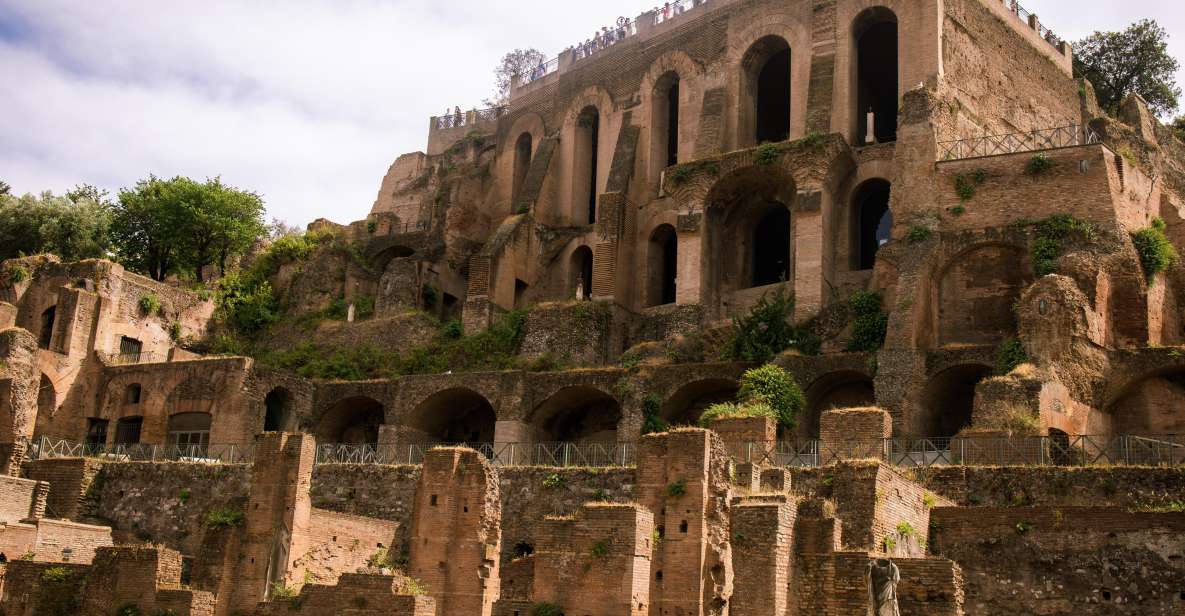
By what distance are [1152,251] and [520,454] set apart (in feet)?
54.5

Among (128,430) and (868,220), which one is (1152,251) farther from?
(128,430)

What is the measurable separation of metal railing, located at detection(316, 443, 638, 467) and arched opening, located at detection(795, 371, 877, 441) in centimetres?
475

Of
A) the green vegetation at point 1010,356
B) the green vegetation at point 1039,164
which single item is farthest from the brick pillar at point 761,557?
the green vegetation at point 1039,164

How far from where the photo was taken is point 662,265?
4628cm

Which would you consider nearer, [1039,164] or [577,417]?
[1039,164]

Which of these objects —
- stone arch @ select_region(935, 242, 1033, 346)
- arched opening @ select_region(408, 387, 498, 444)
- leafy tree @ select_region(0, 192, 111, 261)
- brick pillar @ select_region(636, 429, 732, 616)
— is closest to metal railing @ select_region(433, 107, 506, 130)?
leafy tree @ select_region(0, 192, 111, 261)

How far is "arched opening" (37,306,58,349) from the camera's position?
42594 millimetres

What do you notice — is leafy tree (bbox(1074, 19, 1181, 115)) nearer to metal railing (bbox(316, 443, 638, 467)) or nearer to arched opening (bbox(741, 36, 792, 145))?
arched opening (bbox(741, 36, 792, 145))

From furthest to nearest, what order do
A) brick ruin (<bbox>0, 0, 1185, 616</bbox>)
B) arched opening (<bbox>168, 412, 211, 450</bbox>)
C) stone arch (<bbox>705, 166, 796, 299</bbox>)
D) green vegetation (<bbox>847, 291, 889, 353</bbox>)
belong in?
1. stone arch (<bbox>705, 166, 796, 299</bbox>)
2. arched opening (<bbox>168, 412, 211, 450</bbox>)
3. green vegetation (<bbox>847, 291, 889, 353</bbox>)
4. brick ruin (<bbox>0, 0, 1185, 616</bbox>)

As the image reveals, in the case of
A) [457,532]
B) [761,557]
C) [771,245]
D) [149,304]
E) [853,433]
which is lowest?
[761,557]

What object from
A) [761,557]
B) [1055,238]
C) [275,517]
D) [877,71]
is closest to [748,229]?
[877,71]

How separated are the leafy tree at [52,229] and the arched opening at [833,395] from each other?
30162mm

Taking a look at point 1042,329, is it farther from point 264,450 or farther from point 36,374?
point 36,374

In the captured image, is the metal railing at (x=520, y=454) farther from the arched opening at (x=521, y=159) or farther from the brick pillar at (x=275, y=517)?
the arched opening at (x=521, y=159)
